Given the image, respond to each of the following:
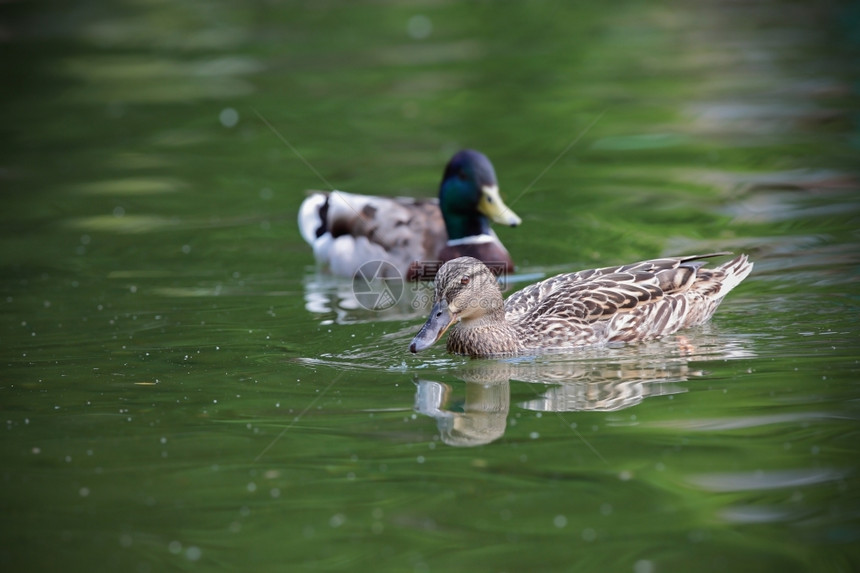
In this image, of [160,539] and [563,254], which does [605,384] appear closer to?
[160,539]

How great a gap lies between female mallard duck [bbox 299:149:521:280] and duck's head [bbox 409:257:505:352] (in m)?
2.48

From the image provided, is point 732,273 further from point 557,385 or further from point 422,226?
point 422,226

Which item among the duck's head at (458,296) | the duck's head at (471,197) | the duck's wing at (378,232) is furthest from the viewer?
the duck's wing at (378,232)

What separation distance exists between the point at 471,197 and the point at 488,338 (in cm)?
317

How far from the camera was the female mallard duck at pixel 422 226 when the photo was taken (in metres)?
11.4

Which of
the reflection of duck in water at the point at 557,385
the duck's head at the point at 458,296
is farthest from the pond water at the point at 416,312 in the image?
the duck's head at the point at 458,296

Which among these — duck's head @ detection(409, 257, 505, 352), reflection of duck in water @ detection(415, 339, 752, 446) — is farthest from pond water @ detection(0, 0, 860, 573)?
duck's head @ detection(409, 257, 505, 352)

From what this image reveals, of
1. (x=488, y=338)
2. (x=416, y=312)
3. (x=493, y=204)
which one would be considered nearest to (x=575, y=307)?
(x=488, y=338)

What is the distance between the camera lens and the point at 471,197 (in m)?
11.5

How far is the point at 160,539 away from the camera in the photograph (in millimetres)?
5891

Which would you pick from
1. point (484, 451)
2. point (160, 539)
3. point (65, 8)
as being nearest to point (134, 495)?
point (160, 539)

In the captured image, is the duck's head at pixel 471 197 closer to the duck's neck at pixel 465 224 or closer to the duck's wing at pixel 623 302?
the duck's neck at pixel 465 224

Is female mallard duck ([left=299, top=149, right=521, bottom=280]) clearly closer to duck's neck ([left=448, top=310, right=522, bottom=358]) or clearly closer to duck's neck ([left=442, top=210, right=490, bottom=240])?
duck's neck ([left=442, top=210, right=490, bottom=240])

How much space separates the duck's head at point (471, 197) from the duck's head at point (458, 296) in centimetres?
280
